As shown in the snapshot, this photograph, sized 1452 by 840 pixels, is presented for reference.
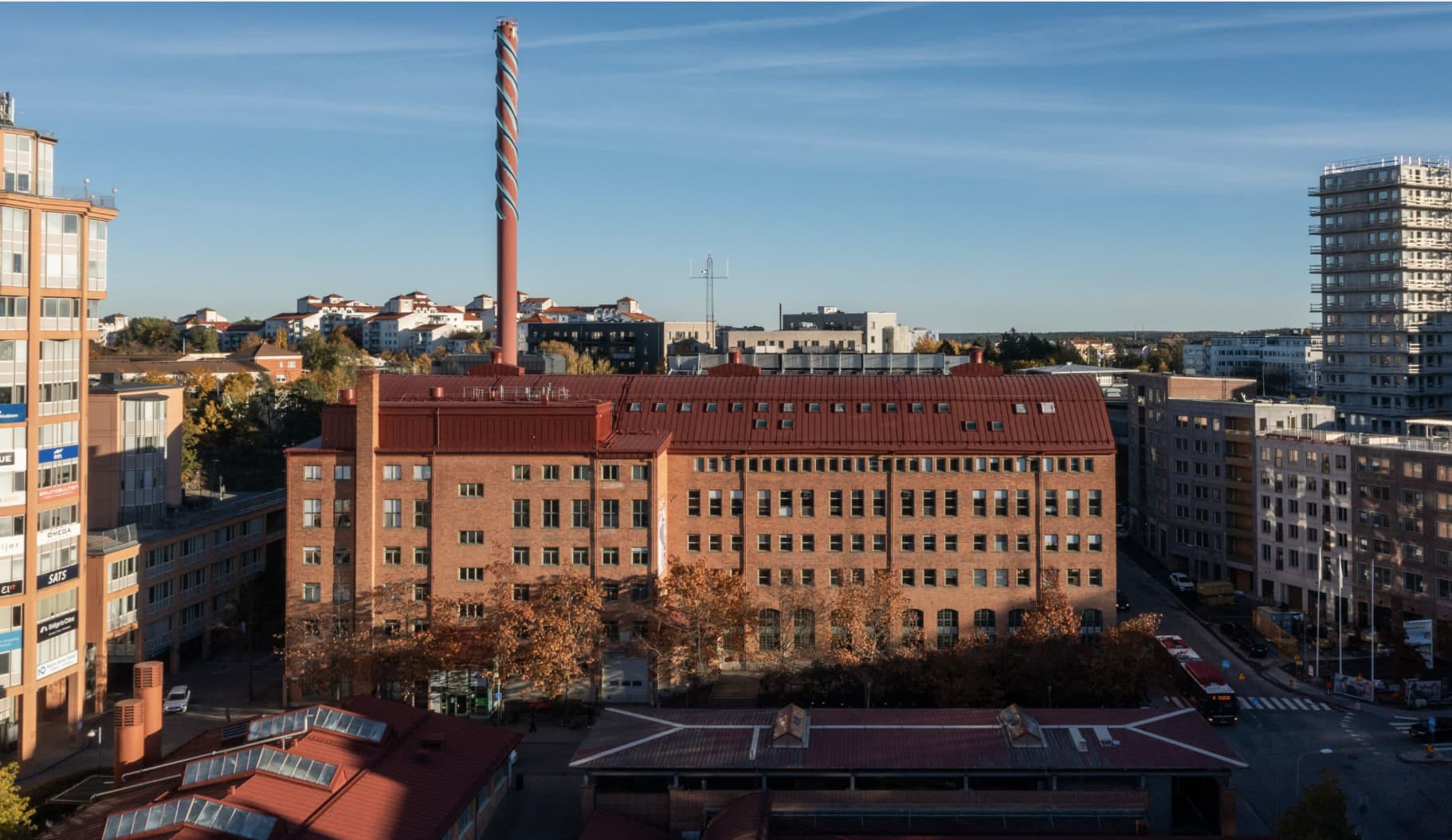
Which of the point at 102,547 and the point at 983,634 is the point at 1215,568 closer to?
the point at 983,634

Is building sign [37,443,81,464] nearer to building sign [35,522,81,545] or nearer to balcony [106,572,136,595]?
building sign [35,522,81,545]

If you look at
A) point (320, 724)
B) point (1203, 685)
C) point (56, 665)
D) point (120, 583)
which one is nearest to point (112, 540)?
point (120, 583)

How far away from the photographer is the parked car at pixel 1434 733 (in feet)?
196

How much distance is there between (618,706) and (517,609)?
331 inches

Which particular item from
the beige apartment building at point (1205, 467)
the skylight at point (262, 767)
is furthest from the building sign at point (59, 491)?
the beige apartment building at point (1205, 467)

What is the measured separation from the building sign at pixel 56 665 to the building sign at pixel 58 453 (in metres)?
10.1

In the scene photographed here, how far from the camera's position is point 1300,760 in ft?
188

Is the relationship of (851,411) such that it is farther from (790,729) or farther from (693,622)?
(790,729)

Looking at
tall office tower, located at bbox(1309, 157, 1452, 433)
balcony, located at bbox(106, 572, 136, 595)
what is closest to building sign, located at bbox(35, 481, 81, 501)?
balcony, located at bbox(106, 572, 136, 595)

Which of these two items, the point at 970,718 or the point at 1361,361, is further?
the point at 1361,361

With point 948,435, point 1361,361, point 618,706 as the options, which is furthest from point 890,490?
point 1361,361

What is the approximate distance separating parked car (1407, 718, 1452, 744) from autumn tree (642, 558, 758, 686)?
114ft

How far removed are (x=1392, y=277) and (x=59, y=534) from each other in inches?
4681

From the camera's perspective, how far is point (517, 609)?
2484 inches
